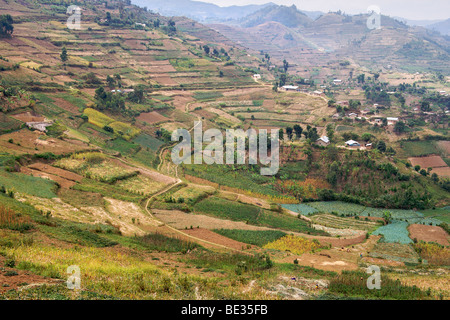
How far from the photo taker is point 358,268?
24.6 metres

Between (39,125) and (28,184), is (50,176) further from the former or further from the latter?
(39,125)

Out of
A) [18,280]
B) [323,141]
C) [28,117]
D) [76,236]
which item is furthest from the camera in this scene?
[323,141]

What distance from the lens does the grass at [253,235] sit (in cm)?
3026

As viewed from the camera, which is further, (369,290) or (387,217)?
(387,217)

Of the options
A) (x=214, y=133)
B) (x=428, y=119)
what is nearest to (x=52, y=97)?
(x=214, y=133)

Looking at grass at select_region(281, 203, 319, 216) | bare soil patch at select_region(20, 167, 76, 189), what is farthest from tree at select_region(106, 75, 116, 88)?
grass at select_region(281, 203, 319, 216)

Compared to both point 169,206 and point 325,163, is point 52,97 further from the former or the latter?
point 325,163

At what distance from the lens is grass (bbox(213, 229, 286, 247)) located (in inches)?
1191

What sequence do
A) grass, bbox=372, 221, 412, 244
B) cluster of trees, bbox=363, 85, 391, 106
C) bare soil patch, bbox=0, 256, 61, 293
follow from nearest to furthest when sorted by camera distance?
bare soil patch, bbox=0, 256, 61, 293 → grass, bbox=372, 221, 412, 244 → cluster of trees, bbox=363, 85, 391, 106

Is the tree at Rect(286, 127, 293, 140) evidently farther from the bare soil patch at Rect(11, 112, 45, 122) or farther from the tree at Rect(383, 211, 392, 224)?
the bare soil patch at Rect(11, 112, 45, 122)

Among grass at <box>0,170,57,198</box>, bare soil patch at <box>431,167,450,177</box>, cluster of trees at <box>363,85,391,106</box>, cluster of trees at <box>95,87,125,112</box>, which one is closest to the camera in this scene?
grass at <box>0,170,57,198</box>

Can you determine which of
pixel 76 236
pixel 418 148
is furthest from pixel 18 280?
pixel 418 148

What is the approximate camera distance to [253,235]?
31406 mm
